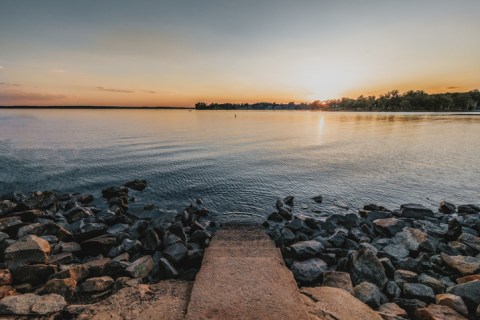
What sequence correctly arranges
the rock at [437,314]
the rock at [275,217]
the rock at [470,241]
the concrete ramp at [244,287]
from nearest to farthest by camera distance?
the concrete ramp at [244,287], the rock at [437,314], the rock at [470,241], the rock at [275,217]

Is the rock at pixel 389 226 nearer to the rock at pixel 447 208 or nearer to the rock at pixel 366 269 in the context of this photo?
the rock at pixel 366 269

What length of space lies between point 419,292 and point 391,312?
1300 mm

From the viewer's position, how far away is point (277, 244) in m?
9.02

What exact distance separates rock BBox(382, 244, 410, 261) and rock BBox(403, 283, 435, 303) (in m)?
1.80

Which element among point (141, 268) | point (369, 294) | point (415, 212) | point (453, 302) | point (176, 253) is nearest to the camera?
point (453, 302)

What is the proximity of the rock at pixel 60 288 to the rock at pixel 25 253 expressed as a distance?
68.4 inches

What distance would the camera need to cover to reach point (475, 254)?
833cm

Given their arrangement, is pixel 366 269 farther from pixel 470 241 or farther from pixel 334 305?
pixel 470 241

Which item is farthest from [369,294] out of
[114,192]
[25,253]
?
[114,192]

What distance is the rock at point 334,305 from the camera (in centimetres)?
483

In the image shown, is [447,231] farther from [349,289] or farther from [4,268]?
[4,268]

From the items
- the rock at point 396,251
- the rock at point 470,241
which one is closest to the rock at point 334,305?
the rock at point 396,251

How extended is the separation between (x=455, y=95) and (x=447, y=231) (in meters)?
243

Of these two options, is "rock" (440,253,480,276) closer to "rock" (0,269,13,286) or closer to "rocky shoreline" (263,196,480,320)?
"rocky shoreline" (263,196,480,320)
